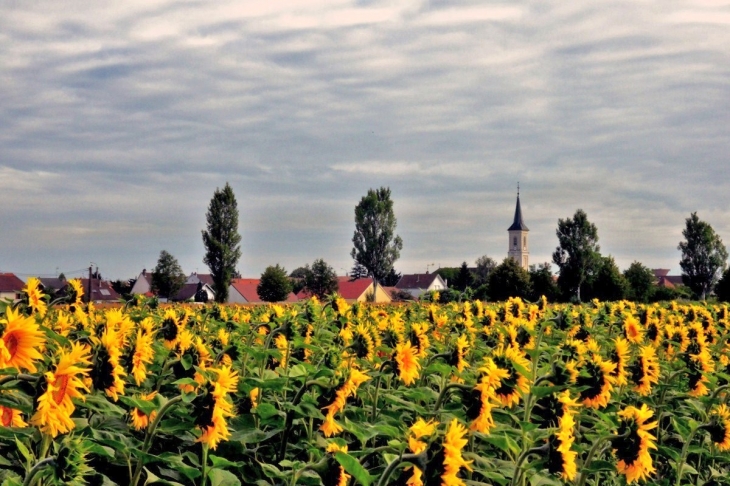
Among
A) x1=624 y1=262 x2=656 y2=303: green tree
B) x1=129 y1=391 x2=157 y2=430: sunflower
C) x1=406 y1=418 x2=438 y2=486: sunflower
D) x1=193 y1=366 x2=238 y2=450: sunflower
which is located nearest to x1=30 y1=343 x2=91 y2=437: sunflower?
x1=193 y1=366 x2=238 y2=450: sunflower

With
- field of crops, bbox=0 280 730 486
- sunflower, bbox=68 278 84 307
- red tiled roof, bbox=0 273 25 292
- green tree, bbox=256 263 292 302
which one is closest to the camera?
field of crops, bbox=0 280 730 486

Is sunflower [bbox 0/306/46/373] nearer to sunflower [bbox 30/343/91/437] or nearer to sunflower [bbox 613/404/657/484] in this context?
sunflower [bbox 30/343/91/437]

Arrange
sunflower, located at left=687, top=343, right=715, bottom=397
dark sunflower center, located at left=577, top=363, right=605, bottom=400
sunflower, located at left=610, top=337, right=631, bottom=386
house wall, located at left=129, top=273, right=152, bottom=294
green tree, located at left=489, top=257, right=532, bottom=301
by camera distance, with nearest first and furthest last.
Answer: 1. dark sunflower center, located at left=577, top=363, right=605, bottom=400
2. sunflower, located at left=610, top=337, right=631, bottom=386
3. sunflower, located at left=687, top=343, right=715, bottom=397
4. green tree, located at left=489, top=257, right=532, bottom=301
5. house wall, located at left=129, top=273, right=152, bottom=294

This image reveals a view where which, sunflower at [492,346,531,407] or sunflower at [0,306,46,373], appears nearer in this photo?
sunflower at [0,306,46,373]

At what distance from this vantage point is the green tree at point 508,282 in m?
55.8

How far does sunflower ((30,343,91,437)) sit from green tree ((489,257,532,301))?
177 feet

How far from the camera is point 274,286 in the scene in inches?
2680

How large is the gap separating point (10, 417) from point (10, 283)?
8181cm

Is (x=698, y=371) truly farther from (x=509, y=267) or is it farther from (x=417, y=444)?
(x=509, y=267)

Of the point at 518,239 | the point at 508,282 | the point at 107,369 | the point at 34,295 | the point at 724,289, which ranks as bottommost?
the point at 107,369

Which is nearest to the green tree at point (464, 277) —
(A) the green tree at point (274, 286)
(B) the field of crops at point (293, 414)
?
(A) the green tree at point (274, 286)

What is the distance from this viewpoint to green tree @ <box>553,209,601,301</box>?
69625mm

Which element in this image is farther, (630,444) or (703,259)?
(703,259)

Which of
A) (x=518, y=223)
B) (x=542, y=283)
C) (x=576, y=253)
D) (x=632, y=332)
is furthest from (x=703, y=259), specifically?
(x=632, y=332)
